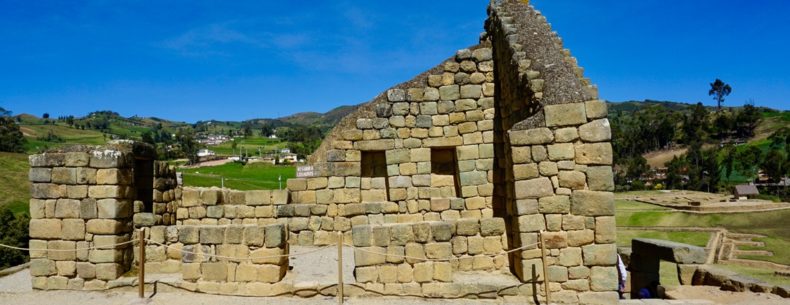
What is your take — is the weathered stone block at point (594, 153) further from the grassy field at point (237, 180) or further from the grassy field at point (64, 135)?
the grassy field at point (64, 135)

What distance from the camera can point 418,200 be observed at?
10.7 m

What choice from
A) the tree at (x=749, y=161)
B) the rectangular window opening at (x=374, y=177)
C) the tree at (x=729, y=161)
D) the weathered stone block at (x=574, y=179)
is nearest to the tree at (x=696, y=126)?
the tree at (x=729, y=161)

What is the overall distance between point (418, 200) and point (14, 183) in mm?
48132

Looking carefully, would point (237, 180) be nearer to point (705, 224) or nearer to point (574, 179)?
point (705, 224)

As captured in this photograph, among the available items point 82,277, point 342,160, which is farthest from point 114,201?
point 342,160

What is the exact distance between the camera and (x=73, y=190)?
7906 millimetres

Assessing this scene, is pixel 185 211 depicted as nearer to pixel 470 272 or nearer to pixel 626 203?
pixel 470 272

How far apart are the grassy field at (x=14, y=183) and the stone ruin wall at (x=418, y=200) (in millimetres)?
35866

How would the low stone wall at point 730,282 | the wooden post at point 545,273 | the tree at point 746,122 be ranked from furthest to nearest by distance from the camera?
the tree at point 746,122 < the low stone wall at point 730,282 < the wooden post at point 545,273

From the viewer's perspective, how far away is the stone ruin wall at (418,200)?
23.3 ft

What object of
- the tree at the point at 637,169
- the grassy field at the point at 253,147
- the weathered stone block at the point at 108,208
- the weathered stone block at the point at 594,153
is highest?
the grassy field at the point at 253,147

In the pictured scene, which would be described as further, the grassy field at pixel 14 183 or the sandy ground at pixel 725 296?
the grassy field at pixel 14 183

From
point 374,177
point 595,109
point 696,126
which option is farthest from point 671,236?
point 696,126

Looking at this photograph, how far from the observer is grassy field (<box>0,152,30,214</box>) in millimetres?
38478
